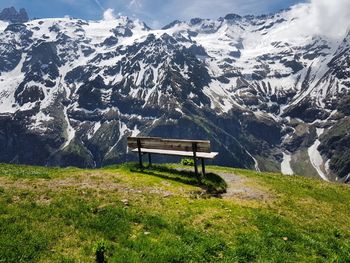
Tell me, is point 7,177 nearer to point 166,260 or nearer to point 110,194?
point 110,194

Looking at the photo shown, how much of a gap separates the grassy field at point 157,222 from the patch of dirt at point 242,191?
0.27 ft

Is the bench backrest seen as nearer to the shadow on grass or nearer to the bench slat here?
the bench slat

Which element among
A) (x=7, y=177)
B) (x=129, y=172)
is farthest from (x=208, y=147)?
(x=7, y=177)

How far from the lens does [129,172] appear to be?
3244 cm

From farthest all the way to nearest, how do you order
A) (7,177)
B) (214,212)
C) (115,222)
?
(7,177)
(214,212)
(115,222)

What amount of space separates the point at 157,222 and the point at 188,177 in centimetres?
1206

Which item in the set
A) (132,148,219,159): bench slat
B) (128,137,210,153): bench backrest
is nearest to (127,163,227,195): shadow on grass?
(132,148,219,159): bench slat

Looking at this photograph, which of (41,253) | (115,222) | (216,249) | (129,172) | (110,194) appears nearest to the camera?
(41,253)

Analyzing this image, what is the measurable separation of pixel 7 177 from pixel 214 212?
45.8ft

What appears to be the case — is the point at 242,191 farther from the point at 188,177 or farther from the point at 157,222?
the point at 157,222

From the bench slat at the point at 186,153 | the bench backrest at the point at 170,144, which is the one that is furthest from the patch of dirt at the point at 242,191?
the bench backrest at the point at 170,144

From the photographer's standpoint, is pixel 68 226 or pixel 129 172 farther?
pixel 129 172

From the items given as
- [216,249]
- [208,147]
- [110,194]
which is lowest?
[216,249]

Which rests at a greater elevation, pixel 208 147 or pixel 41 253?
pixel 208 147
